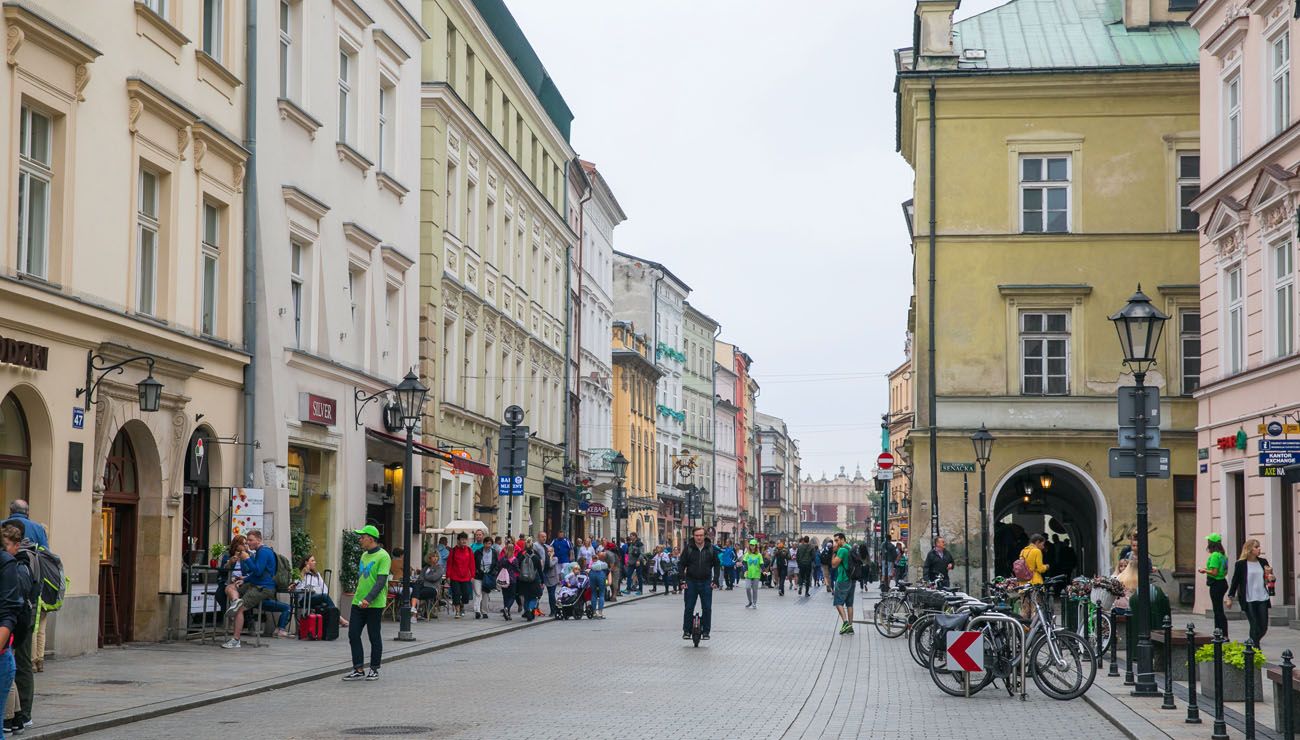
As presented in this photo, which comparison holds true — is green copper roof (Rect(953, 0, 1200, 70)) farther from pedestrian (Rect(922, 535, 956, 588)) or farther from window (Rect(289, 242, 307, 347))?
window (Rect(289, 242, 307, 347))

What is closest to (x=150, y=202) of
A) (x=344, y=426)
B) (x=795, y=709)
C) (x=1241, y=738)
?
(x=344, y=426)

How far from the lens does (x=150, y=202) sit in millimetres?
22266

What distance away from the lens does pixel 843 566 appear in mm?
28984

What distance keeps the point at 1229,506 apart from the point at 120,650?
20.2 meters

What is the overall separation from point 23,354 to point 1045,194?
86.4 ft

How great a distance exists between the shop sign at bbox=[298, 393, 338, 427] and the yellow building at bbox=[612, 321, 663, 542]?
45158 mm

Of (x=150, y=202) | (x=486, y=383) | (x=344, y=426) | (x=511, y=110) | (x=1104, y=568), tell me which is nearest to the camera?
(x=150, y=202)

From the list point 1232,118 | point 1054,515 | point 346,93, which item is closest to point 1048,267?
point 1232,118

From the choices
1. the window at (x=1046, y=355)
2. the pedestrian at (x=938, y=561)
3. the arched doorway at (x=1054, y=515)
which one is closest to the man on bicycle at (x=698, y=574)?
the pedestrian at (x=938, y=561)

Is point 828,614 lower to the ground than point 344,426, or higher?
lower

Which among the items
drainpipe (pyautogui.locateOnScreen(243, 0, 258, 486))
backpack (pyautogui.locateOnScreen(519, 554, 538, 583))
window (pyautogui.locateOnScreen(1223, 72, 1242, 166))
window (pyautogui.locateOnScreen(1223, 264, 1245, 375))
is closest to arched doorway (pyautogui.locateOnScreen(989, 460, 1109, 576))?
window (pyautogui.locateOnScreen(1223, 264, 1245, 375))

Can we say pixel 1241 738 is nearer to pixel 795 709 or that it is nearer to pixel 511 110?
pixel 795 709

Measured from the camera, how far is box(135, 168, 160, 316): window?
71.5 feet

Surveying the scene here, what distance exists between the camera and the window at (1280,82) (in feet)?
90.2
